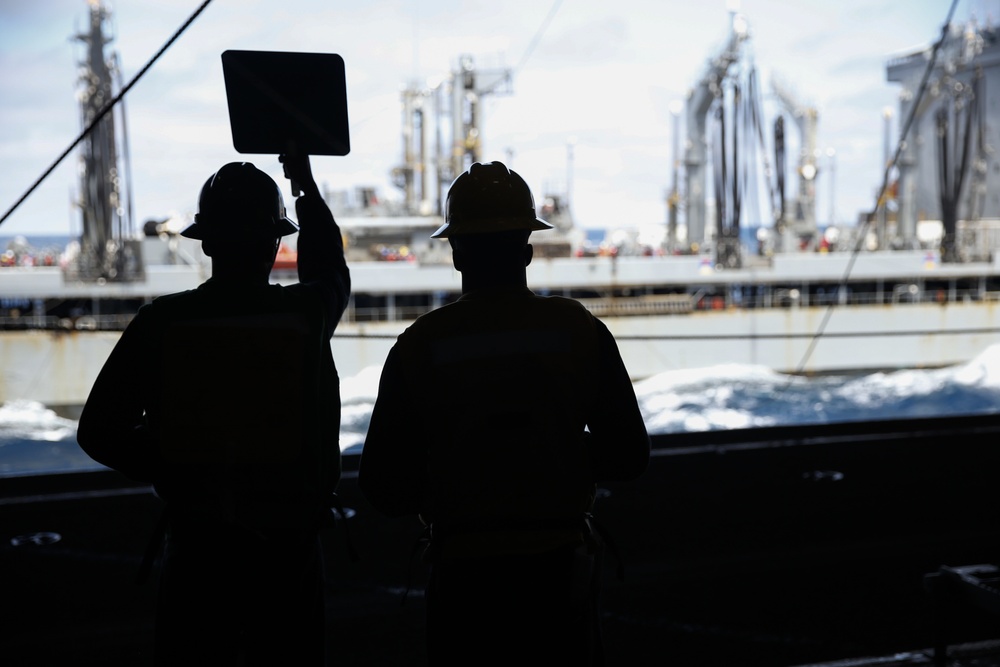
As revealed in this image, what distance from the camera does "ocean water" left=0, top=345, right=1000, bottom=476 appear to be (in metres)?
13.9

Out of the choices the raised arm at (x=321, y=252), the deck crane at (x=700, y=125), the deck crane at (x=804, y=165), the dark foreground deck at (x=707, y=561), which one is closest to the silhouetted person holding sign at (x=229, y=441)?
the raised arm at (x=321, y=252)

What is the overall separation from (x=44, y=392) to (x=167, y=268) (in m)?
2.62

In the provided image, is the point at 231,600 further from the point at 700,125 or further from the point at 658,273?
the point at 700,125

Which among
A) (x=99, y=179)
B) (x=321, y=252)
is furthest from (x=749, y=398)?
(x=321, y=252)

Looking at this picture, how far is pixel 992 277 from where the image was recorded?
1716 cm

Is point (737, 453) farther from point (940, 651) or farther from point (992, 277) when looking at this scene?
point (992, 277)

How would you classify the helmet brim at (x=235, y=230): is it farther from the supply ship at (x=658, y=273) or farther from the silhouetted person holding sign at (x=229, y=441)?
the supply ship at (x=658, y=273)

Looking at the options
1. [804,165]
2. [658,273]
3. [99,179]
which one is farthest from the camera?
[804,165]

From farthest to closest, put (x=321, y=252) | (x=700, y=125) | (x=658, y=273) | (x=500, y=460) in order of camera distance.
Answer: (x=700, y=125) → (x=658, y=273) → (x=321, y=252) → (x=500, y=460)

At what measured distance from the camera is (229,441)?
111 centimetres

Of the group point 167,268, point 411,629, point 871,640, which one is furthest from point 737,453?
point 167,268

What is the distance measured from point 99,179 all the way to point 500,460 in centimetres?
1270

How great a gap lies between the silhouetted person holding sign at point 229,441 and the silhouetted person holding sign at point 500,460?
163 millimetres

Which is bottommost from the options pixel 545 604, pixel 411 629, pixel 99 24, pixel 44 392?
pixel 44 392
